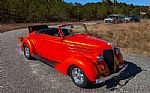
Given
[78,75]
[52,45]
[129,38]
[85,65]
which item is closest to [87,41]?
[85,65]

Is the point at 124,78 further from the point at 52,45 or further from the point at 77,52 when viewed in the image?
the point at 52,45

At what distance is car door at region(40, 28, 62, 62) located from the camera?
723 centimetres

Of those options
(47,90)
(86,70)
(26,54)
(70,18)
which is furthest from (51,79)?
(70,18)

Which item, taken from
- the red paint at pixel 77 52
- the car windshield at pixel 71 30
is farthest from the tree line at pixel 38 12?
the car windshield at pixel 71 30

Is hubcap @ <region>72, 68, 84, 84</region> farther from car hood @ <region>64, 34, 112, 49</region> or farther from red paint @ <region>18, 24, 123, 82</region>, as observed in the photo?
car hood @ <region>64, 34, 112, 49</region>

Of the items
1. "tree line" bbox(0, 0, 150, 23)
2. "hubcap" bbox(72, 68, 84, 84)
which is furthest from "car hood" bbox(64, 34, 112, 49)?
A: "tree line" bbox(0, 0, 150, 23)

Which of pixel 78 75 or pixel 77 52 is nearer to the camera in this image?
pixel 78 75

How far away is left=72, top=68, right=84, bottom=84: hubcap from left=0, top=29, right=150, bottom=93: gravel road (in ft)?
0.66

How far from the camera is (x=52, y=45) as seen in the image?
7527 millimetres

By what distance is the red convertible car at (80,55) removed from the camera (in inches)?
234

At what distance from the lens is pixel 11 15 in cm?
4116

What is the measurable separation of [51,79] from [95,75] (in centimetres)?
160

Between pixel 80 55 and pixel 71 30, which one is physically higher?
pixel 71 30

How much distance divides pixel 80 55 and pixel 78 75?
23.8 inches
